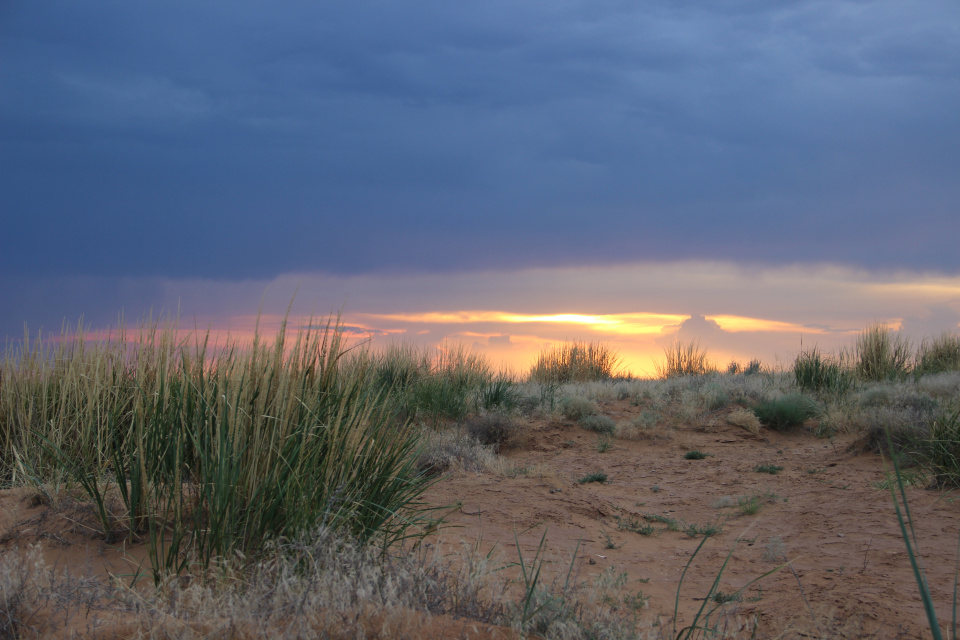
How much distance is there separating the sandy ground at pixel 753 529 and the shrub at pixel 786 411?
1740 mm

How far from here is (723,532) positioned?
20.2 feet

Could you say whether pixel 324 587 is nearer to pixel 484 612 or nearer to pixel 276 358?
pixel 484 612

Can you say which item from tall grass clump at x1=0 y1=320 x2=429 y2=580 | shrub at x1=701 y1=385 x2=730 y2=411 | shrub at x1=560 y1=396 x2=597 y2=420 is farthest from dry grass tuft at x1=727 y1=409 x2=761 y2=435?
tall grass clump at x1=0 y1=320 x2=429 y2=580

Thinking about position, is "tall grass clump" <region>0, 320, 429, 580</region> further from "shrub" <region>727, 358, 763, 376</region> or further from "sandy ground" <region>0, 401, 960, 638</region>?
"shrub" <region>727, 358, 763, 376</region>

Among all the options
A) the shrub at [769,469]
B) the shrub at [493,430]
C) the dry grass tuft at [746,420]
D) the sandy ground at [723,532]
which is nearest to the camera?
the sandy ground at [723,532]

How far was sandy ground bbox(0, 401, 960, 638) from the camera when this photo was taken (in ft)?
12.8

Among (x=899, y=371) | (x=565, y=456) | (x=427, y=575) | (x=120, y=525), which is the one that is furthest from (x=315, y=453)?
(x=899, y=371)

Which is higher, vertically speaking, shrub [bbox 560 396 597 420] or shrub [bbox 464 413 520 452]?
shrub [bbox 560 396 597 420]

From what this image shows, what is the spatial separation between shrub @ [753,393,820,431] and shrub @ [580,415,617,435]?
3.05 m

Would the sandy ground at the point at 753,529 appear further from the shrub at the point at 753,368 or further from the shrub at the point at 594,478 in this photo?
the shrub at the point at 753,368

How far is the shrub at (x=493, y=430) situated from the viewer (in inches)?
429

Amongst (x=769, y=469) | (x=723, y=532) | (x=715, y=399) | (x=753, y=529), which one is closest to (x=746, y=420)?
(x=715, y=399)

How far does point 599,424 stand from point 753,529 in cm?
617

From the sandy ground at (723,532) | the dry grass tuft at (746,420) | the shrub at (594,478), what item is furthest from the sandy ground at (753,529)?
the dry grass tuft at (746,420)
